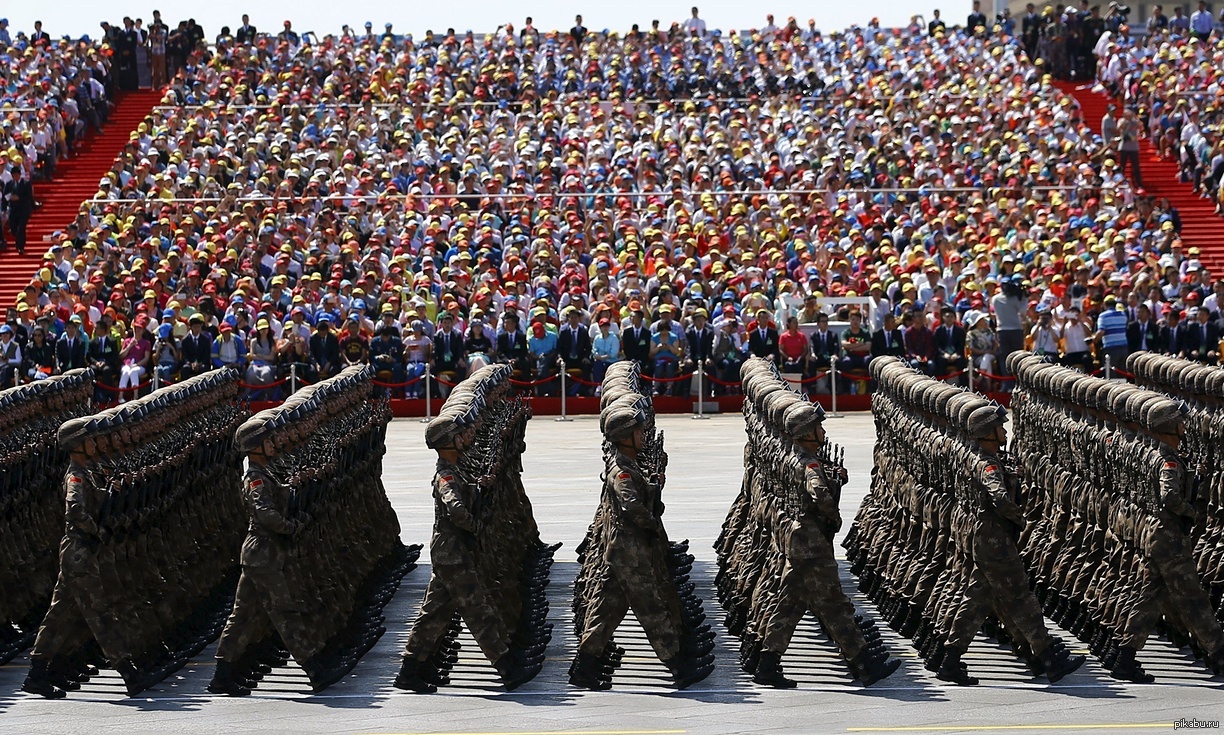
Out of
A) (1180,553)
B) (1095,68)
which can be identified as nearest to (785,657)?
(1180,553)

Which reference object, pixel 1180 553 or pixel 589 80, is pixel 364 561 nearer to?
pixel 1180 553

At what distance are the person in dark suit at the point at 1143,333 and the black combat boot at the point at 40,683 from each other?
16.8 metres

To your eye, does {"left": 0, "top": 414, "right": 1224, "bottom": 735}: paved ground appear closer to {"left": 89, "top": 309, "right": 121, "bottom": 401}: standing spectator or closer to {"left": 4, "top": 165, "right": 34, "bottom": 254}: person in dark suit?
{"left": 89, "top": 309, "right": 121, "bottom": 401}: standing spectator

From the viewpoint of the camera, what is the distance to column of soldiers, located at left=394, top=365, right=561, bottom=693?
31.3ft

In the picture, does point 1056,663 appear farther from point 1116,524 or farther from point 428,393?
point 428,393

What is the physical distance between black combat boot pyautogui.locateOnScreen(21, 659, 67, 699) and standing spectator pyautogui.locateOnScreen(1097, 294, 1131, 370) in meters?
Result: 16.4

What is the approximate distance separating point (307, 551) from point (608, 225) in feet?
57.8

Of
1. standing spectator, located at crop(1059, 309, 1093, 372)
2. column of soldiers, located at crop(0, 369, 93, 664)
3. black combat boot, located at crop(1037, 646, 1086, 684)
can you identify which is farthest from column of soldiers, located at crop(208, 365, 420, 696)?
standing spectator, located at crop(1059, 309, 1093, 372)

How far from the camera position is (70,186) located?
110 ft

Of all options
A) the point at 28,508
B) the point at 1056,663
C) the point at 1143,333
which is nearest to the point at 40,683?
the point at 28,508

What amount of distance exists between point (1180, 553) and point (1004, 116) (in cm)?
2369

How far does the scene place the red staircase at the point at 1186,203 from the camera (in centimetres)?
2956

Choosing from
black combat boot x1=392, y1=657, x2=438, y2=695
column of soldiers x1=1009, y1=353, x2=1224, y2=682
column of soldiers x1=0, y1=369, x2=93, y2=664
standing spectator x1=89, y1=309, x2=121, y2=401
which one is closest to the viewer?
column of soldiers x1=1009, y1=353, x2=1224, y2=682

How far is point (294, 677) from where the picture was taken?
10047 mm
